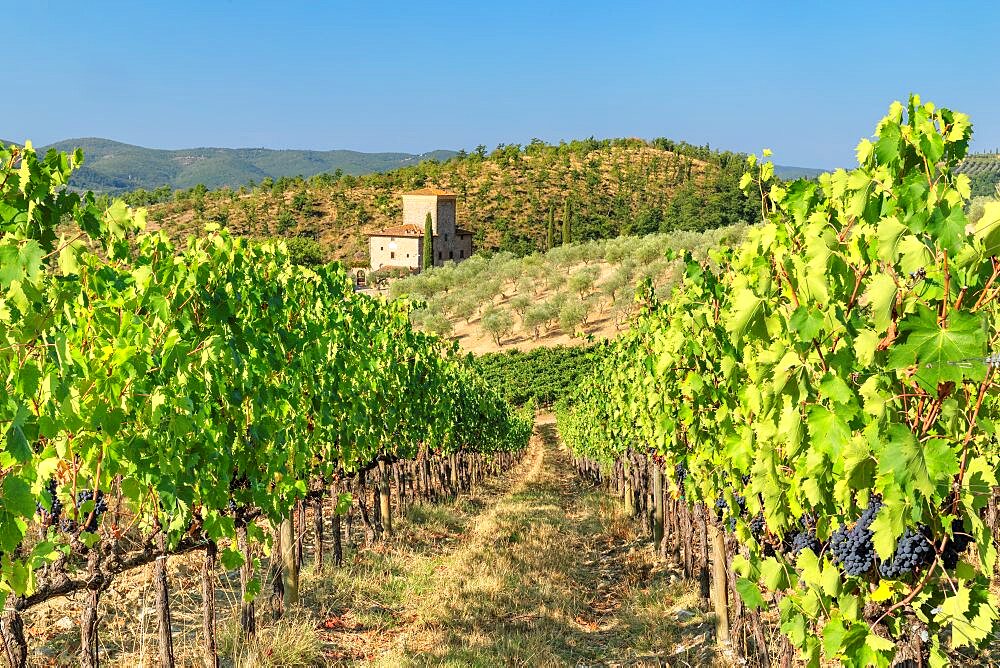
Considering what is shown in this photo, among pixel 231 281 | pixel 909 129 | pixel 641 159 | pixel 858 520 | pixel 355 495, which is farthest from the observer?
pixel 641 159

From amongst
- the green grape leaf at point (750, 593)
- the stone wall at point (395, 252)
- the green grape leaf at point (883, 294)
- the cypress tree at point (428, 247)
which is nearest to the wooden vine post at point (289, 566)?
the green grape leaf at point (750, 593)

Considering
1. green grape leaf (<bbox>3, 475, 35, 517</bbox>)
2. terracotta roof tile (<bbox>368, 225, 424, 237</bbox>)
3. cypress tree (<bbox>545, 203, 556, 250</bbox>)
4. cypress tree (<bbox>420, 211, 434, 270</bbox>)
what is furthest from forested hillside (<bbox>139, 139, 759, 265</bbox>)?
green grape leaf (<bbox>3, 475, 35, 517</bbox>)

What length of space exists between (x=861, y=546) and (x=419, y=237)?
Answer: 272ft

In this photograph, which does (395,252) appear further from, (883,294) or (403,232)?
(883,294)

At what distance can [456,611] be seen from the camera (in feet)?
Answer: 29.8

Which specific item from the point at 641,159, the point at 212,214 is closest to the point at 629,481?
the point at 212,214

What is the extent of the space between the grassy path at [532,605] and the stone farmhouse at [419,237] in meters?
72.6

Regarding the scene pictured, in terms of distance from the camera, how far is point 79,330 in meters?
5.07

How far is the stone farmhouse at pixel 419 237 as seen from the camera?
8594cm

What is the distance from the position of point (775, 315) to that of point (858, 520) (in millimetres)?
1129

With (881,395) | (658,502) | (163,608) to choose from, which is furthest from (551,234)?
(881,395)

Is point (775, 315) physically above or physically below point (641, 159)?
below

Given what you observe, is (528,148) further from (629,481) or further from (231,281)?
(231,281)

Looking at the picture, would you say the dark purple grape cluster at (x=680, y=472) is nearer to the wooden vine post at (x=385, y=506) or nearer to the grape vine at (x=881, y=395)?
the grape vine at (x=881, y=395)
